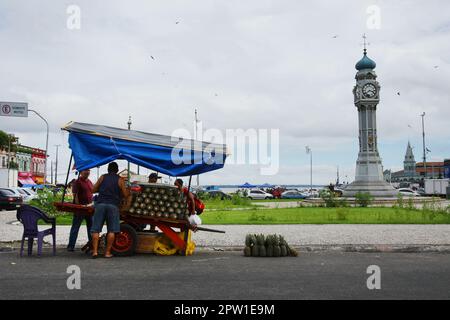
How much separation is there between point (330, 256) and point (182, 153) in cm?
413

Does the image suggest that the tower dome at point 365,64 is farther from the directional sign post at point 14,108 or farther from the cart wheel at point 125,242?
the cart wheel at point 125,242

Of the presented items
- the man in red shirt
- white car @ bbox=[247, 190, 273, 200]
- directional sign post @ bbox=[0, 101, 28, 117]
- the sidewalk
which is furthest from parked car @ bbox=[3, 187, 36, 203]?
white car @ bbox=[247, 190, 273, 200]

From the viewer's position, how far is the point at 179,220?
1060cm

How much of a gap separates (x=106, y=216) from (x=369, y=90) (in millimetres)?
43293

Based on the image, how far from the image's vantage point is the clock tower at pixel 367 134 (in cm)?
4797

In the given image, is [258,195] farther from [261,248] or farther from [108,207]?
[108,207]

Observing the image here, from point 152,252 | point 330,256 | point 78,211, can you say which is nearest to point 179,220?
point 152,252

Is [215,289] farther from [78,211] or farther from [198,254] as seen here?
[78,211]

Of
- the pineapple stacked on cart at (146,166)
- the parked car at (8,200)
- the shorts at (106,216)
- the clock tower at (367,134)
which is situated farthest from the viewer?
the clock tower at (367,134)

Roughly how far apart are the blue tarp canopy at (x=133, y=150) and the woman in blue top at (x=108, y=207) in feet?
2.31

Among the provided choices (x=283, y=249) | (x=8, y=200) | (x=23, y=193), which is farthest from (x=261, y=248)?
(x=23, y=193)

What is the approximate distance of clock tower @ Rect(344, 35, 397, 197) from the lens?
48.0m

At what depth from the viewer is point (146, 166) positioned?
10.8m

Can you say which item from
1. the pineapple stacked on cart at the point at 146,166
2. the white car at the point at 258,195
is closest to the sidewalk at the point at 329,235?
the pineapple stacked on cart at the point at 146,166
